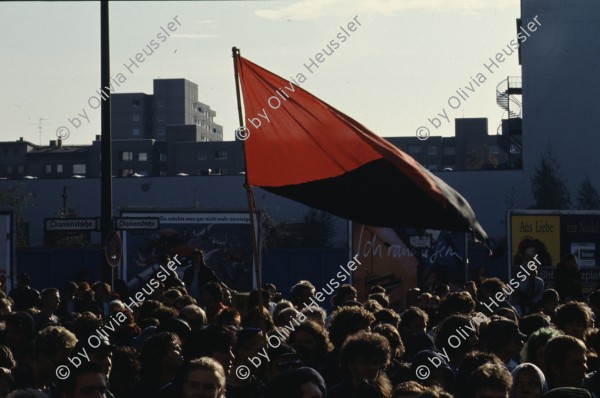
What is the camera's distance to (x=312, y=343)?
30.5ft

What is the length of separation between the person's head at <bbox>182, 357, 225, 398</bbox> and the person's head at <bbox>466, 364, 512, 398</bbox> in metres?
1.38

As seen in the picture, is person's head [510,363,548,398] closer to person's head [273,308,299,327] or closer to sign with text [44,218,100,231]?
person's head [273,308,299,327]

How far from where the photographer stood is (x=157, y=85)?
171m

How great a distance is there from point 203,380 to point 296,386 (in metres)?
0.62

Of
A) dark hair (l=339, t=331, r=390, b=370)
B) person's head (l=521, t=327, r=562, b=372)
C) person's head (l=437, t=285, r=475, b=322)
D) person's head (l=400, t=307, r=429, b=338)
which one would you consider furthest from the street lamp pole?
dark hair (l=339, t=331, r=390, b=370)

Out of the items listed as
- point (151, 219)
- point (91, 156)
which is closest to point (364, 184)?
point (151, 219)

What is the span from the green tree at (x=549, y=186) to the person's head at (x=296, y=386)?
61.5 meters

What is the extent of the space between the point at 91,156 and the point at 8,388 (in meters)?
125

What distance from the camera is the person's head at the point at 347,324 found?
9320 mm

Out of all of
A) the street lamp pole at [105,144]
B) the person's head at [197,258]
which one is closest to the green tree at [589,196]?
the person's head at [197,258]

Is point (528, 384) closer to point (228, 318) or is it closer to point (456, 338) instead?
point (456, 338)

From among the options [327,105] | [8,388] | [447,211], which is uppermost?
[327,105]

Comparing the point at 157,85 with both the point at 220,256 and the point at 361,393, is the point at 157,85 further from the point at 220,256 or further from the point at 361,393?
the point at 361,393

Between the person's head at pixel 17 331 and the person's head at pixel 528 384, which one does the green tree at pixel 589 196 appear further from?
the person's head at pixel 528 384
